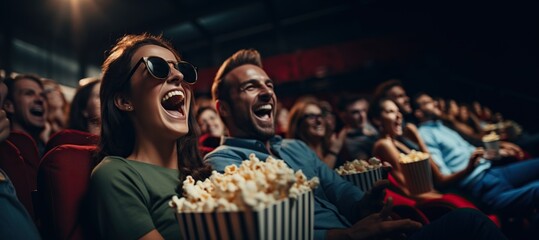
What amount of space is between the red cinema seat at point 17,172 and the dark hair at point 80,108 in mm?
832

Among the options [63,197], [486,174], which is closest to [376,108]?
[486,174]

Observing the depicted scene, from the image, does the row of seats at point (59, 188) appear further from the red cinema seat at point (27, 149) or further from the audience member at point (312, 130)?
the audience member at point (312, 130)

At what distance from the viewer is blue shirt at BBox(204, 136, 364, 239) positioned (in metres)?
1.33

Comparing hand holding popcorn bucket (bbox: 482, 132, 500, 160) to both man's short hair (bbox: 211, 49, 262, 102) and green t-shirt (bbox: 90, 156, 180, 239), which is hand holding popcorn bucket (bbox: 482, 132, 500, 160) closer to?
man's short hair (bbox: 211, 49, 262, 102)

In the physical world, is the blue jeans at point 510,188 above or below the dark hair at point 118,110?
below

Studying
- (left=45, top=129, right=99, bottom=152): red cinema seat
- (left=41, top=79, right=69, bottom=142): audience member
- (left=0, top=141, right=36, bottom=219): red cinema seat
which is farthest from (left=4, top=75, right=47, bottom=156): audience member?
(left=0, top=141, right=36, bottom=219): red cinema seat

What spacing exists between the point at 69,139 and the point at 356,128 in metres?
2.92

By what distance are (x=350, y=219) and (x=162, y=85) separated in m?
0.99

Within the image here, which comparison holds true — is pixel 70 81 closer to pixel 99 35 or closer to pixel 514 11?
pixel 99 35

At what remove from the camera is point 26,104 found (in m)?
1.99

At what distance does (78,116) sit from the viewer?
1.96m

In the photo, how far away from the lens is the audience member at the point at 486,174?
2.14 metres

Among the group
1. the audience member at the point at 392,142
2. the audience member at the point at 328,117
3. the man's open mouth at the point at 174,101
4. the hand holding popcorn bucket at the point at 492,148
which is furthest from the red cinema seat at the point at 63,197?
the hand holding popcorn bucket at the point at 492,148

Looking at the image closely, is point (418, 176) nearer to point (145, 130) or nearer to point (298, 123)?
point (298, 123)
